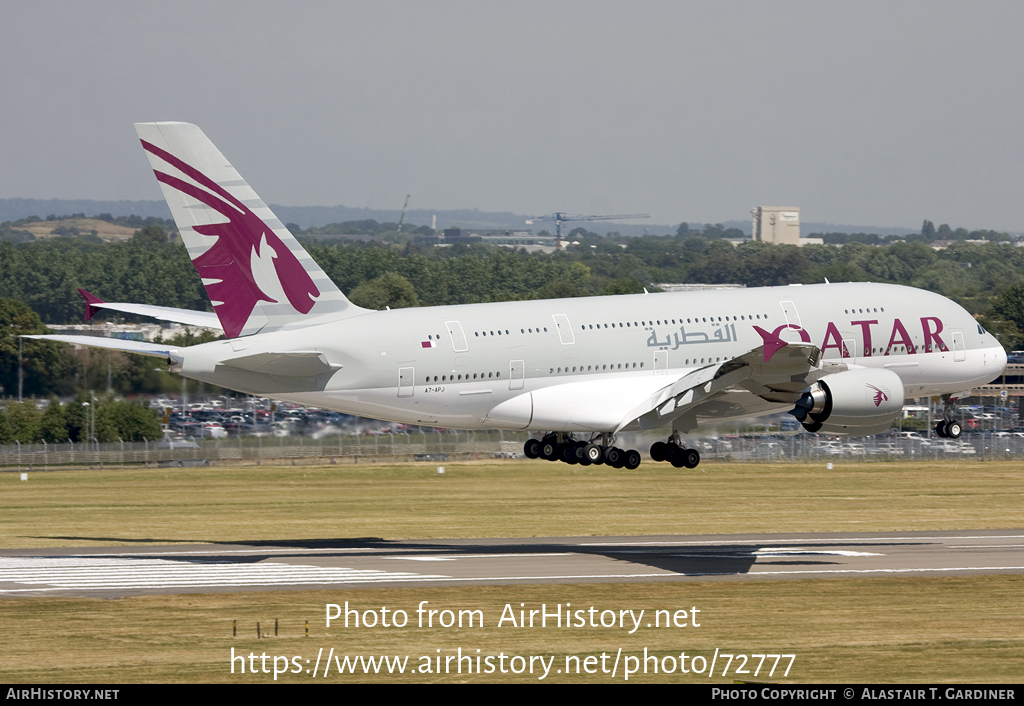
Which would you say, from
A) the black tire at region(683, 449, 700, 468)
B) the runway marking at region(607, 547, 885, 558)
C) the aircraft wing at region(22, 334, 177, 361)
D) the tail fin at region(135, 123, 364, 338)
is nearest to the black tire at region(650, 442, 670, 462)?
the black tire at region(683, 449, 700, 468)

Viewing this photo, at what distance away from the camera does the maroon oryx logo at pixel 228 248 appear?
4934cm

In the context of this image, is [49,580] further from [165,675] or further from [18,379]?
[18,379]

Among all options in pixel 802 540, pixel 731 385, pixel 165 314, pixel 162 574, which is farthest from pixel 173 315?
pixel 802 540

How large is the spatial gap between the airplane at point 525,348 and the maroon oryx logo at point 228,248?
2.0 inches

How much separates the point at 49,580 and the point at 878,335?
112 ft

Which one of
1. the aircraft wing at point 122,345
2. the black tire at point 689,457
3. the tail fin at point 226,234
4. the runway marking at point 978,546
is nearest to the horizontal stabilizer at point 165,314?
the aircraft wing at point 122,345

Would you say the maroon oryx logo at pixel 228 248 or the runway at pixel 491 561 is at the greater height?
the maroon oryx logo at pixel 228 248

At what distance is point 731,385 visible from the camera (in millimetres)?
52656

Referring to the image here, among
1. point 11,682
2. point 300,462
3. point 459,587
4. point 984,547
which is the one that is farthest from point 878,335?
point 300,462

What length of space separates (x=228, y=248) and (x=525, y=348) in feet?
38.1

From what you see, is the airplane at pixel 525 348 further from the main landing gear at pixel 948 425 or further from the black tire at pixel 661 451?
the main landing gear at pixel 948 425

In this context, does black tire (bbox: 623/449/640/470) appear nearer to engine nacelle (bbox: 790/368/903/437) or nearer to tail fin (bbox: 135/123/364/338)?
engine nacelle (bbox: 790/368/903/437)

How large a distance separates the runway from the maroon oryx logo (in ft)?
31.7

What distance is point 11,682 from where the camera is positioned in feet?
111
